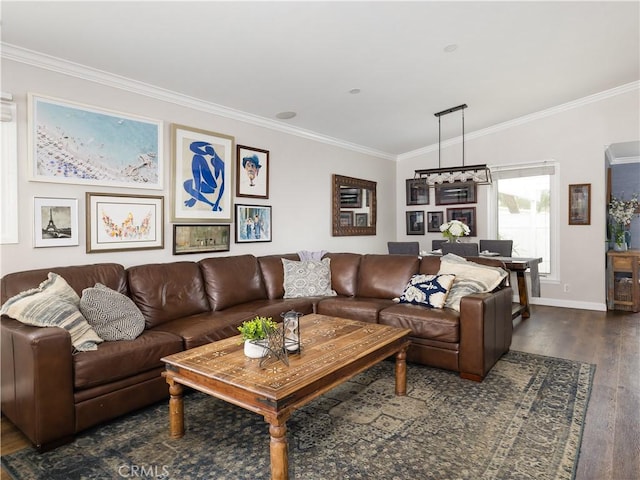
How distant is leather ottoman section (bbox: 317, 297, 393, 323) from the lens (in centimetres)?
370

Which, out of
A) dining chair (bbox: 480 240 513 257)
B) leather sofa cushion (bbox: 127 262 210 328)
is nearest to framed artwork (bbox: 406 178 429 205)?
dining chair (bbox: 480 240 513 257)

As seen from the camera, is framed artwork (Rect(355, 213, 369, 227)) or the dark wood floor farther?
framed artwork (Rect(355, 213, 369, 227))

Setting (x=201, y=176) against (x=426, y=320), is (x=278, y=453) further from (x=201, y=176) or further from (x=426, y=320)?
(x=201, y=176)

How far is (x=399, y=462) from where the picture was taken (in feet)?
6.67

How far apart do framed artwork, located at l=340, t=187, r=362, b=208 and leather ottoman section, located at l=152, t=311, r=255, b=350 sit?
10.3 ft

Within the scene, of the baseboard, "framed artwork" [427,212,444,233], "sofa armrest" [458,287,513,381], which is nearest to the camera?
"sofa armrest" [458,287,513,381]

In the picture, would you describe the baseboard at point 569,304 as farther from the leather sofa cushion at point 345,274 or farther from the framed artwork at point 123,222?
the framed artwork at point 123,222

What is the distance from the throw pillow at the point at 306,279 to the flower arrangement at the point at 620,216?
4750 millimetres

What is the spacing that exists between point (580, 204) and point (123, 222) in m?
6.15

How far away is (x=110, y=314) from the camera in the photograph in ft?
8.77

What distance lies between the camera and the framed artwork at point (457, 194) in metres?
6.83

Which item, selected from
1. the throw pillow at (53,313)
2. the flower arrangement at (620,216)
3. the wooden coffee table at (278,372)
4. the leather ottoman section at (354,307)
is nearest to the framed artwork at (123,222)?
the throw pillow at (53,313)

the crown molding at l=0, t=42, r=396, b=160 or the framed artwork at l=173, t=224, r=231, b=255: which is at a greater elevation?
the crown molding at l=0, t=42, r=396, b=160

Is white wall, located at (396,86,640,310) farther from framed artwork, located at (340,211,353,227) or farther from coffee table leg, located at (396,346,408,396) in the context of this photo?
coffee table leg, located at (396,346,408,396)
